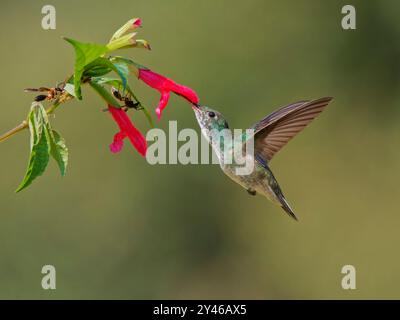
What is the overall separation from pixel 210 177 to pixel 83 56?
17.9ft

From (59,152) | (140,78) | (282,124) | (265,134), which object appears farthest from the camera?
(265,134)

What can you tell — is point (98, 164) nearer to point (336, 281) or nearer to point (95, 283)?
point (95, 283)

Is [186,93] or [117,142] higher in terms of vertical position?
[186,93]

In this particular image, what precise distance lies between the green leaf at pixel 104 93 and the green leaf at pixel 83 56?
9cm

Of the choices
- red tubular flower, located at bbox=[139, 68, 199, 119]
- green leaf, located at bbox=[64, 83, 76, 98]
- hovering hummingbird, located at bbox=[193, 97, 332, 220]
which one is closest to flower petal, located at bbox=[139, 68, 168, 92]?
red tubular flower, located at bbox=[139, 68, 199, 119]

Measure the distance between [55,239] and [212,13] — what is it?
2715mm

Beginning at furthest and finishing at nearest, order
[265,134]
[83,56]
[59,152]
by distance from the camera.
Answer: [265,134] → [59,152] → [83,56]

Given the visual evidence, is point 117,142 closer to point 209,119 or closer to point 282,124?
point 209,119

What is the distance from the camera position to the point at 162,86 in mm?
2076

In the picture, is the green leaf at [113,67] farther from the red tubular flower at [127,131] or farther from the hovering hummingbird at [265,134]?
the hovering hummingbird at [265,134]

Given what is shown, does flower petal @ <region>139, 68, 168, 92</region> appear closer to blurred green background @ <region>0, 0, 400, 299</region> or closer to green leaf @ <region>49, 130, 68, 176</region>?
green leaf @ <region>49, 130, 68, 176</region>

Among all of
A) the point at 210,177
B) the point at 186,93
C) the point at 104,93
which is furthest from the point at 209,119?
the point at 210,177

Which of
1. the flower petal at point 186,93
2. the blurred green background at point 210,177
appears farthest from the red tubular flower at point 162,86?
the blurred green background at point 210,177

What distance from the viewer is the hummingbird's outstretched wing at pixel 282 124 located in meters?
2.35
